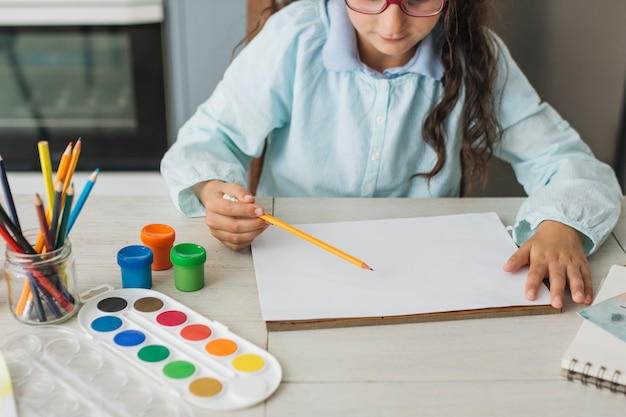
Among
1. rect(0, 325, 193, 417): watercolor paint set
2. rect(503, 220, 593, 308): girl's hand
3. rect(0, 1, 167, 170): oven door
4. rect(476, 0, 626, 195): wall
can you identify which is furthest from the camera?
rect(0, 1, 167, 170): oven door

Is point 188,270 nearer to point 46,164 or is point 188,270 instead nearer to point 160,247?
point 160,247

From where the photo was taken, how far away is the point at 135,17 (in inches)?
73.4

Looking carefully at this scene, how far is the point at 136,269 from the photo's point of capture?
80cm

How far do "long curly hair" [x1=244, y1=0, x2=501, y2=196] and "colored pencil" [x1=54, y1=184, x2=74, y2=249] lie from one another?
661 mm

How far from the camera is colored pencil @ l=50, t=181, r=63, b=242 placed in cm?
70

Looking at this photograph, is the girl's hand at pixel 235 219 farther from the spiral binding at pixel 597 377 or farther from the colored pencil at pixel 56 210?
the spiral binding at pixel 597 377

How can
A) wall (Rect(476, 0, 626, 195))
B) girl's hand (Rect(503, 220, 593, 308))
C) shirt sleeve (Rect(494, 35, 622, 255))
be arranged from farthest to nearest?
→ wall (Rect(476, 0, 626, 195)), shirt sleeve (Rect(494, 35, 622, 255)), girl's hand (Rect(503, 220, 593, 308))

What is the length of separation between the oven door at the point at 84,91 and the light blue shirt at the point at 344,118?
81 cm

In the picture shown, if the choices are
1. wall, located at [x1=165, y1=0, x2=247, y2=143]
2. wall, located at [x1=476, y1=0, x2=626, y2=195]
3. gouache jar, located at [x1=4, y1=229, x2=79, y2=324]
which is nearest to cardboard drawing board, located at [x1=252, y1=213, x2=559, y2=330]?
gouache jar, located at [x1=4, y1=229, x2=79, y2=324]

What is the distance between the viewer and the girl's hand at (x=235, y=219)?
2.92 ft

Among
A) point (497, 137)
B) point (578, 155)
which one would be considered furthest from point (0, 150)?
point (578, 155)

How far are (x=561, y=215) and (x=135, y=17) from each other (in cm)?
128

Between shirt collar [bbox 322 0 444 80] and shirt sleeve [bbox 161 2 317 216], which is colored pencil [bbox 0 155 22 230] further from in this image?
shirt collar [bbox 322 0 444 80]

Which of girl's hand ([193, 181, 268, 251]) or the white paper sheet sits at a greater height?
girl's hand ([193, 181, 268, 251])
